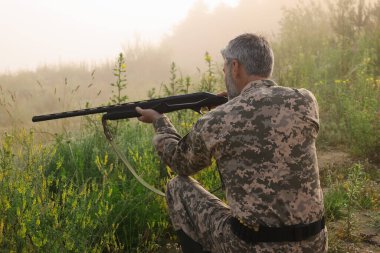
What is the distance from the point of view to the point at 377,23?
31.7 feet

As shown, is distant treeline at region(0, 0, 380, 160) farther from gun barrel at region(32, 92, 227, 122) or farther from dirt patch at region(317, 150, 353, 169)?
gun barrel at region(32, 92, 227, 122)

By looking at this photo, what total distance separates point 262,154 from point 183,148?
0.49 metres

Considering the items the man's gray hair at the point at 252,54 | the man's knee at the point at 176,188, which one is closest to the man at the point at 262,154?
the man's gray hair at the point at 252,54

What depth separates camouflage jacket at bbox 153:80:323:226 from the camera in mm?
2324

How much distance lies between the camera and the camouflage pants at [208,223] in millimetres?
2428

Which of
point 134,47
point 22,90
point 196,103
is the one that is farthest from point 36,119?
point 134,47

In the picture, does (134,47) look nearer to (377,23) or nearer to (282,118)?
(377,23)

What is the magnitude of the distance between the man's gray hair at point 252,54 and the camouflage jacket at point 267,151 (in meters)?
0.08

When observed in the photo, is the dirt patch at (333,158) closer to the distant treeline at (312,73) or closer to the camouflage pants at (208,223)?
the distant treeline at (312,73)

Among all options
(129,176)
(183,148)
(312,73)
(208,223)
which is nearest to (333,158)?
(129,176)

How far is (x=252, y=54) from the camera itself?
8.09 feet

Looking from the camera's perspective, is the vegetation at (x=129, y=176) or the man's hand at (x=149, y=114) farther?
the man's hand at (x=149, y=114)

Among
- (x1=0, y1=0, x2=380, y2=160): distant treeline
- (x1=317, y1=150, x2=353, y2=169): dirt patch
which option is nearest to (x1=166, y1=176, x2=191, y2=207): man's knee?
(x1=0, y1=0, x2=380, y2=160): distant treeline

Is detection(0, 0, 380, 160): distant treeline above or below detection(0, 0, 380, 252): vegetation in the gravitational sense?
above
